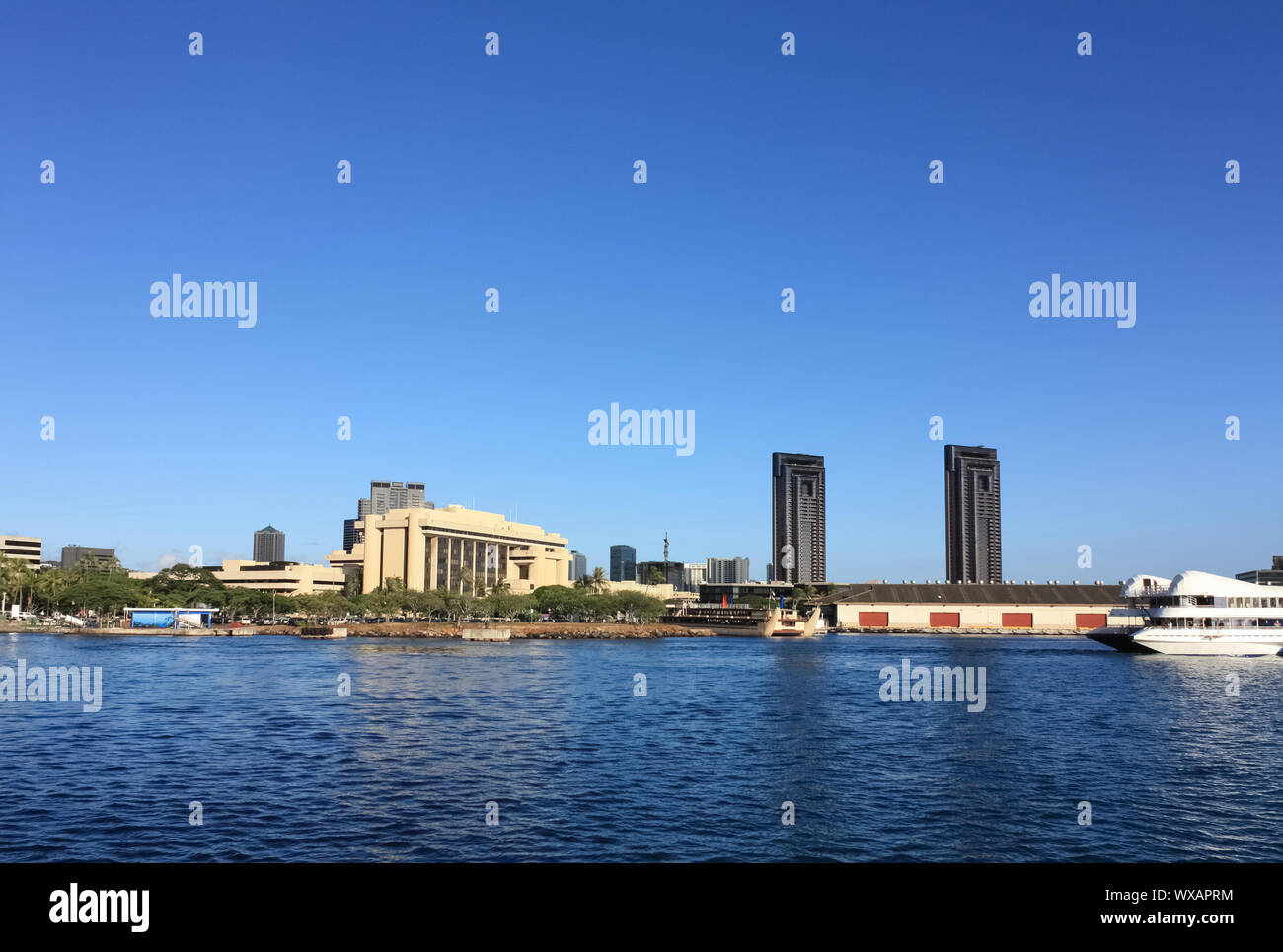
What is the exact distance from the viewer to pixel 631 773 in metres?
38.7

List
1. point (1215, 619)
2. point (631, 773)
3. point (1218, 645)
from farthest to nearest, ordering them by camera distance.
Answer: point (1215, 619)
point (1218, 645)
point (631, 773)

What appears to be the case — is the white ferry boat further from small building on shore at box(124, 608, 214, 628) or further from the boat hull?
small building on shore at box(124, 608, 214, 628)

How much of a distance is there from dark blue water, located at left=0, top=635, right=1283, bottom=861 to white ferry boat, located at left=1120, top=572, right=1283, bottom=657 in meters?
48.8

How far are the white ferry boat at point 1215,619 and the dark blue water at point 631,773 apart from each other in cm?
4879

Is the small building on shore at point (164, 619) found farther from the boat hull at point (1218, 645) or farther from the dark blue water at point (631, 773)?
the boat hull at point (1218, 645)

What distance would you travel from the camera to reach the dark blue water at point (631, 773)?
27359 mm

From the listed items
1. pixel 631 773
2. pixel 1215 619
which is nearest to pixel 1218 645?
pixel 1215 619

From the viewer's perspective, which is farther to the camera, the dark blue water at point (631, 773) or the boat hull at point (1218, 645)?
the boat hull at point (1218, 645)

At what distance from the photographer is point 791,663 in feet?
403

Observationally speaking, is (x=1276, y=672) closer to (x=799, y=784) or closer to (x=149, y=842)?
(x=799, y=784)

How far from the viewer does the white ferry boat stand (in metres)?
124

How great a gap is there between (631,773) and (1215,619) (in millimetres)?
115252

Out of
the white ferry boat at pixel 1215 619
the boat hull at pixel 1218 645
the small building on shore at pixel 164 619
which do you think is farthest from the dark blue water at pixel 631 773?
the small building on shore at pixel 164 619

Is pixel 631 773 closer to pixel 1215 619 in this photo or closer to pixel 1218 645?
pixel 1218 645
